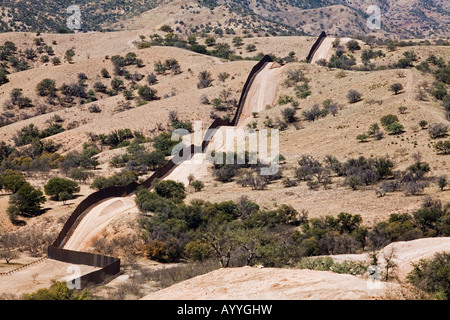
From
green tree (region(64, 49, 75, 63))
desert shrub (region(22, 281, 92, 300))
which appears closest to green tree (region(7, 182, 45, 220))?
desert shrub (region(22, 281, 92, 300))

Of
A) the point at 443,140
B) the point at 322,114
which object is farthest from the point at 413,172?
the point at 322,114

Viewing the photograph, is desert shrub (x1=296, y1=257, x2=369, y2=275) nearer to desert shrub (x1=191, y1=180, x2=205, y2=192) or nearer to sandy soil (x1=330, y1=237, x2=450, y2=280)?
sandy soil (x1=330, y1=237, x2=450, y2=280)

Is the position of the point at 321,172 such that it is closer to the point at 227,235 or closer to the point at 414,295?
the point at 227,235

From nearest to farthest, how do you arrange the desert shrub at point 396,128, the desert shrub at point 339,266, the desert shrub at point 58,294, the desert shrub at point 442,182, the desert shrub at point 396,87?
the desert shrub at point 339,266 < the desert shrub at point 58,294 < the desert shrub at point 442,182 < the desert shrub at point 396,128 < the desert shrub at point 396,87

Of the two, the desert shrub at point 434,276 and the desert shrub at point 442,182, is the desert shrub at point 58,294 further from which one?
the desert shrub at point 442,182

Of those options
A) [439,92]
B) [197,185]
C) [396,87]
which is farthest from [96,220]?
[439,92]

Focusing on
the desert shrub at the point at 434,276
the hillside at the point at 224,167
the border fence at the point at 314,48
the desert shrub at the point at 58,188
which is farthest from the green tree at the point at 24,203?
the border fence at the point at 314,48

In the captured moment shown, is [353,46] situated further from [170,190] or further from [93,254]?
[93,254]

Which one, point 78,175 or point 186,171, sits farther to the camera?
point 186,171
